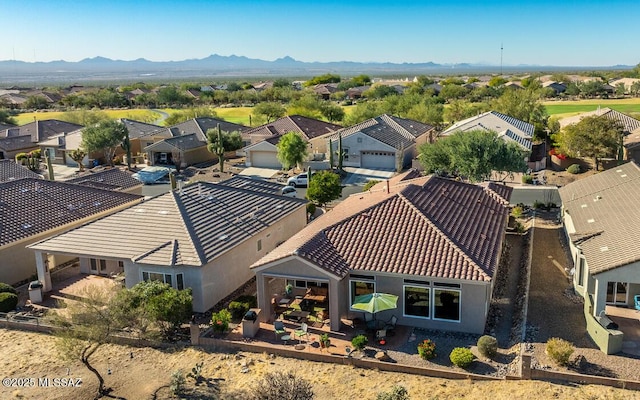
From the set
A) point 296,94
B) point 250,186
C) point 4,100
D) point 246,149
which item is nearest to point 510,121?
point 246,149

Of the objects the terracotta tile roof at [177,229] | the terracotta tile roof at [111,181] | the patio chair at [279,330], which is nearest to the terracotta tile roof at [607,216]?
the patio chair at [279,330]

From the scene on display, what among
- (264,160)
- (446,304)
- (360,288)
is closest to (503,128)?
(264,160)

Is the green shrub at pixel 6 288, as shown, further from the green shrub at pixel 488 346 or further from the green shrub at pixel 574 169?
the green shrub at pixel 574 169

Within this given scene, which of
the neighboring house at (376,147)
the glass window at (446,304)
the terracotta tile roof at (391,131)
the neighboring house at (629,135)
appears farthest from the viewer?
the terracotta tile roof at (391,131)

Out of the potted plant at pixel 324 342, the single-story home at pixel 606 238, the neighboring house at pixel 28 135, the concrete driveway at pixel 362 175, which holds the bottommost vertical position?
the potted plant at pixel 324 342

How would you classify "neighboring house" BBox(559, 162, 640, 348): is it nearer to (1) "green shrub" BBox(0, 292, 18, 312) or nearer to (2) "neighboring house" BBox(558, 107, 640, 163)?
(2) "neighboring house" BBox(558, 107, 640, 163)

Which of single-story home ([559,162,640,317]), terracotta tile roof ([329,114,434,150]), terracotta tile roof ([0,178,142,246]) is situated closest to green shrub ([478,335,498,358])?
single-story home ([559,162,640,317])

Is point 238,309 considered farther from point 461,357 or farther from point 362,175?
point 362,175
